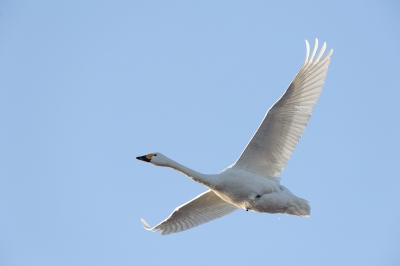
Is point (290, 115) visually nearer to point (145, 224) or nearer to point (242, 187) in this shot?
point (242, 187)

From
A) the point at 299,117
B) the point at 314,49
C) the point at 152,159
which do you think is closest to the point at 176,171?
the point at 152,159

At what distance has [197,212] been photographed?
20.5 metres

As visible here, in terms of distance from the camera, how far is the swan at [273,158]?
18.0 m

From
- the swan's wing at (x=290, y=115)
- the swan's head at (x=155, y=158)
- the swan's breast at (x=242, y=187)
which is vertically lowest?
the swan's breast at (x=242, y=187)

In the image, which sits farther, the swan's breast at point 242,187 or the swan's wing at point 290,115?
the swan's wing at point 290,115

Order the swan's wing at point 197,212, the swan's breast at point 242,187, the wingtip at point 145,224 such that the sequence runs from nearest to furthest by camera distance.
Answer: the swan's breast at point 242,187
the swan's wing at point 197,212
the wingtip at point 145,224

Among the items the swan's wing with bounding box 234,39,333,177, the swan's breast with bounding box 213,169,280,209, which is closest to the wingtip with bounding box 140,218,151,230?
the swan's breast with bounding box 213,169,280,209

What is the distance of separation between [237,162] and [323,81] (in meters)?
3.04

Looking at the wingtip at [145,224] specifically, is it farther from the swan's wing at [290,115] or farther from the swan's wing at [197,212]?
the swan's wing at [290,115]

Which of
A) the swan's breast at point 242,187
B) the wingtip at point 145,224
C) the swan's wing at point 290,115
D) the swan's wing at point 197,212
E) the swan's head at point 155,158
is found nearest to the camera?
the swan's breast at point 242,187

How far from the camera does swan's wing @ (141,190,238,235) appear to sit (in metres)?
20.2

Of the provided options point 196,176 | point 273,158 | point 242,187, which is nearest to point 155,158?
point 196,176

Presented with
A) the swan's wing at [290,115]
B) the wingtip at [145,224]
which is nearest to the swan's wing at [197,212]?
the wingtip at [145,224]

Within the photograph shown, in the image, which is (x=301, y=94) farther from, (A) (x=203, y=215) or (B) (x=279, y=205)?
(A) (x=203, y=215)
